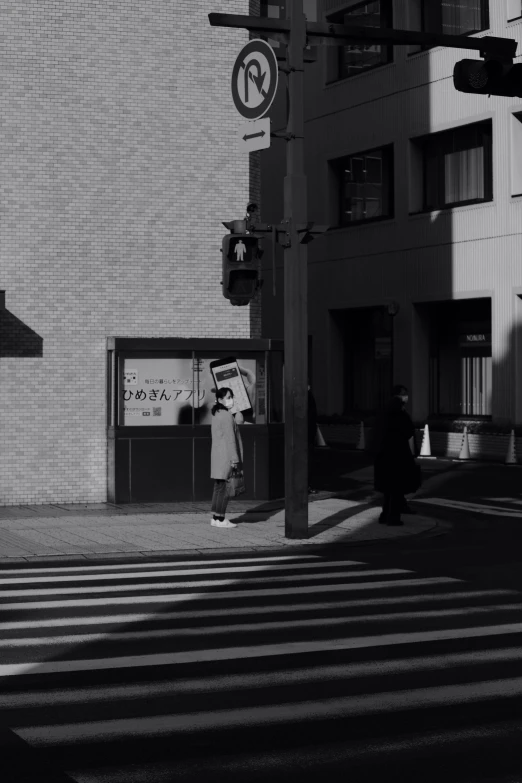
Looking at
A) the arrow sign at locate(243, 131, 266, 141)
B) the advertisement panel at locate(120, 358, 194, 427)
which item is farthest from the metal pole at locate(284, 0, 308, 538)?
the advertisement panel at locate(120, 358, 194, 427)

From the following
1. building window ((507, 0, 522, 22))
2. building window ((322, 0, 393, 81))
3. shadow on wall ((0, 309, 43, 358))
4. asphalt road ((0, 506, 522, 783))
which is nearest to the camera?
asphalt road ((0, 506, 522, 783))

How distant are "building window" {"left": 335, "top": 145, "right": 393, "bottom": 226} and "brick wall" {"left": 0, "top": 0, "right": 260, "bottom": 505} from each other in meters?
16.7

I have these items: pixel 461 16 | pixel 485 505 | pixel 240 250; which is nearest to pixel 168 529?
pixel 240 250

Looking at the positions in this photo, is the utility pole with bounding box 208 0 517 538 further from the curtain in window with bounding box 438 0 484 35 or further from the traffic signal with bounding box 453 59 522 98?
the curtain in window with bounding box 438 0 484 35

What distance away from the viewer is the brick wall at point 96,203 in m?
19.4

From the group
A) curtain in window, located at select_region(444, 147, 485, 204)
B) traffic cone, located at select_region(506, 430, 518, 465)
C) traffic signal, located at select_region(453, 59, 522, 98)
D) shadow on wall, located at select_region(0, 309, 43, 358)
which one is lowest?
traffic cone, located at select_region(506, 430, 518, 465)

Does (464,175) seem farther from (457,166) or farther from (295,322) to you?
(295,322)

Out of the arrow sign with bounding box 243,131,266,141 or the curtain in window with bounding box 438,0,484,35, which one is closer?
the arrow sign with bounding box 243,131,266,141

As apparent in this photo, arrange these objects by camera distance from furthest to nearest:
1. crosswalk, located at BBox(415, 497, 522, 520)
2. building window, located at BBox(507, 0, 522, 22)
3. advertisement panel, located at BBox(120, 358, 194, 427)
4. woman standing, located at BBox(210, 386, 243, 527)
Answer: building window, located at BBox(507, 0, 522, 22) < advertisement panel, located at BBox(120, 358, 194, 427) < crosswalk, located at BBox(415, 497, 522, 520) < woman standing, located at BBox(210, 386, 243, 527)

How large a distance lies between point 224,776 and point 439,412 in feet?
99.6

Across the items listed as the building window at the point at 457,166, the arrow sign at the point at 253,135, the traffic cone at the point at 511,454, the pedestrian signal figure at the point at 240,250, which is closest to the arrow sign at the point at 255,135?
the arrow sign at the point at 253,135

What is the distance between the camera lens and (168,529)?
16375 mm

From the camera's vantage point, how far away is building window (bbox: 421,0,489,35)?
109ft

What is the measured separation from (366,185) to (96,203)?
19123 mm
